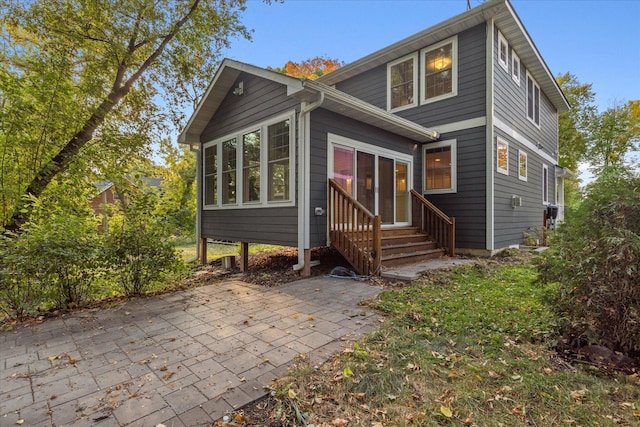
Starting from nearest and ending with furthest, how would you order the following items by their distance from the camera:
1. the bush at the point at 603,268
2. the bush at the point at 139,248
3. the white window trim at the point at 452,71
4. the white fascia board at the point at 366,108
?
the bush at the point at 603,268 → the bush at the point at 139,248 → the white fascia board at the point at 366,108 → the white window trim at the point at 452,71

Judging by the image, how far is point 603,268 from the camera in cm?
229

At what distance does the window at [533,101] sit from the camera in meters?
9.92

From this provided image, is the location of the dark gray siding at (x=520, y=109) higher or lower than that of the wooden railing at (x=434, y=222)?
higher

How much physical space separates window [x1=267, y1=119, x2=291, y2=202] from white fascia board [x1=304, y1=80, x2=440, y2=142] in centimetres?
94

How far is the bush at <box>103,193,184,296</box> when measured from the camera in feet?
14.3

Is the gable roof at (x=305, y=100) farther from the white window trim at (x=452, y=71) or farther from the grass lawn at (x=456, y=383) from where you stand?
the grass lawn at (x=456, y=383)

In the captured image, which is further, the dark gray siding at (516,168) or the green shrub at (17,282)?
the dark gray siding at (516,168)

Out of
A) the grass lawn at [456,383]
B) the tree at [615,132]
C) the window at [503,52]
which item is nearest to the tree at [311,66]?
the window at [503,52]

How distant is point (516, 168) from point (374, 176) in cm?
482

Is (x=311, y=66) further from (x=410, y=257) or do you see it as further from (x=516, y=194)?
(x=410, y=257)

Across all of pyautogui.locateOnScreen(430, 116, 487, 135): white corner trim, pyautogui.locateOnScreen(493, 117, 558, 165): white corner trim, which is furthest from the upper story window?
pyautogui.locateOnScreen(430, 116, 487, 135): white corner trim

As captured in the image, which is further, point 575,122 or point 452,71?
point 575,122

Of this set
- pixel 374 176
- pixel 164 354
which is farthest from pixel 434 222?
pixel 164 354

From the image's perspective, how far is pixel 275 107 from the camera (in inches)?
238
